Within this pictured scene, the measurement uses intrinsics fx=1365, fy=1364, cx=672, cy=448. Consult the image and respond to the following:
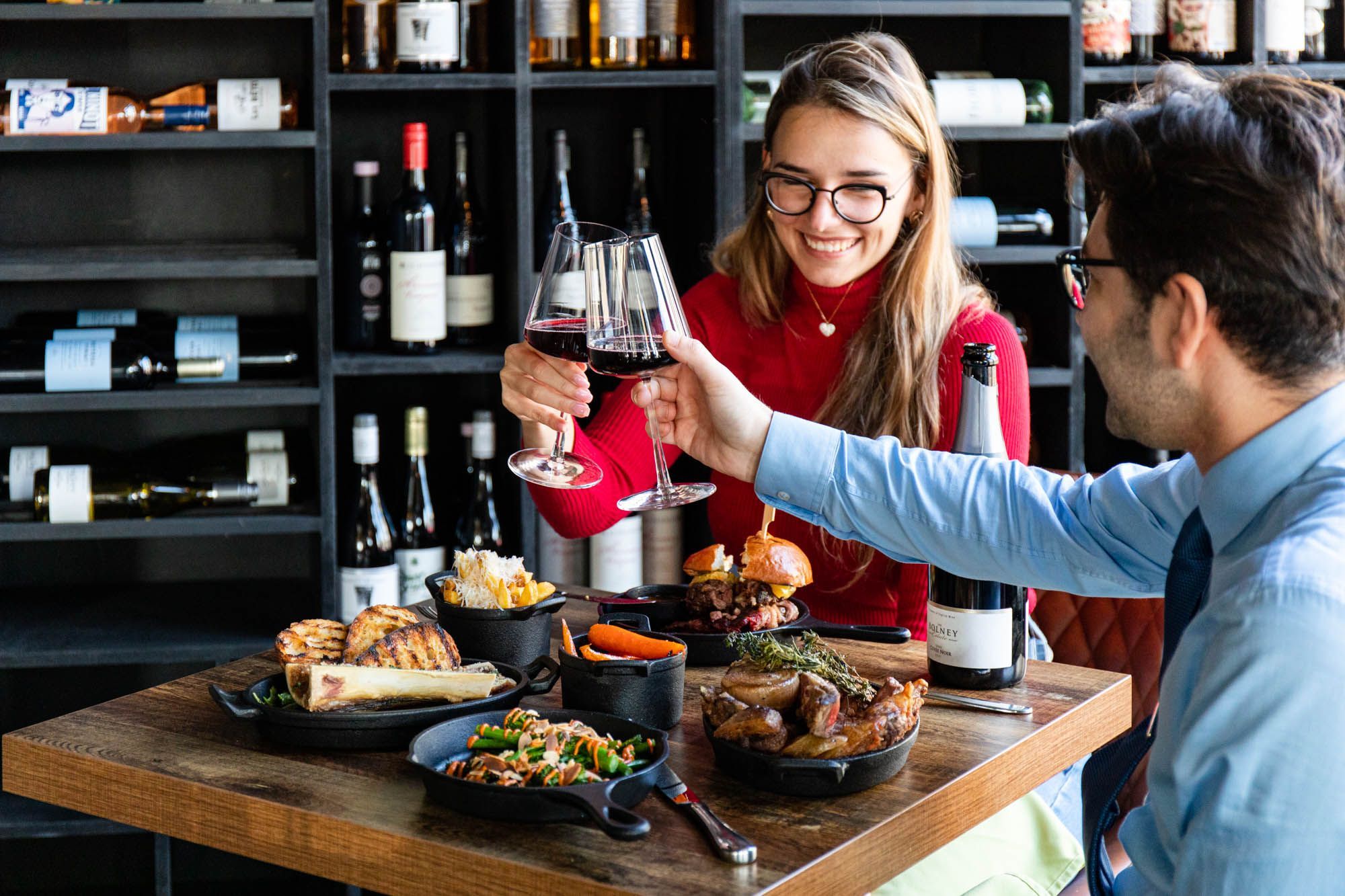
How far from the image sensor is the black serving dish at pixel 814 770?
1023 mm

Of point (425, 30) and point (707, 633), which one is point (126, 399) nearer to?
point (425, 30)

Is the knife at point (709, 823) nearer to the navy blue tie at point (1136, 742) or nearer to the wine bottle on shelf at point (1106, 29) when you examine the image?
the navy blue tie at point (1136, 742)

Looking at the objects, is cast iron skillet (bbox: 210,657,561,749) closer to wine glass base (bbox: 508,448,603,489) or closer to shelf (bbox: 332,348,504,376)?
wine glass base (bbox: 508,448,603,489)

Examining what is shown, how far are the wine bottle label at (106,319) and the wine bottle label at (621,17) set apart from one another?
3.19 feet

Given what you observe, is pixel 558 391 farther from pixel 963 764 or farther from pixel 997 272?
pixel 997 272

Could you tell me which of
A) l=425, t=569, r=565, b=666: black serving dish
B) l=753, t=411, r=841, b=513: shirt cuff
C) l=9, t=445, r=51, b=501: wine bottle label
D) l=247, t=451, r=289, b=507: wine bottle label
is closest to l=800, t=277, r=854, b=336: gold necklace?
l=753, t=411, r=841, b=513: shirt cuff

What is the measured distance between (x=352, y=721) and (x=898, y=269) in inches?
41.8

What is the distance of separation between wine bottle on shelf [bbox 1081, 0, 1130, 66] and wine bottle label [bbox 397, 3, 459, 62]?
1127 millimetres

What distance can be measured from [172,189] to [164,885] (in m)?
1.24

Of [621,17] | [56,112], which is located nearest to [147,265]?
[56,112]

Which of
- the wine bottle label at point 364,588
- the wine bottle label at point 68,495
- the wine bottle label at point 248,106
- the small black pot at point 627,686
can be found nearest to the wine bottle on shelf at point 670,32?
the wine bottle label at point 248,106

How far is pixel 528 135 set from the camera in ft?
7.66

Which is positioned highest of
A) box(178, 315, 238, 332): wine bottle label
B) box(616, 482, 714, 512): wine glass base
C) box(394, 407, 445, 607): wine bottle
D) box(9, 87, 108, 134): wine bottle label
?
box(9, 87, 108, 134): wine bottle label

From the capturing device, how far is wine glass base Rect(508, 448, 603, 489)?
1359 mm
